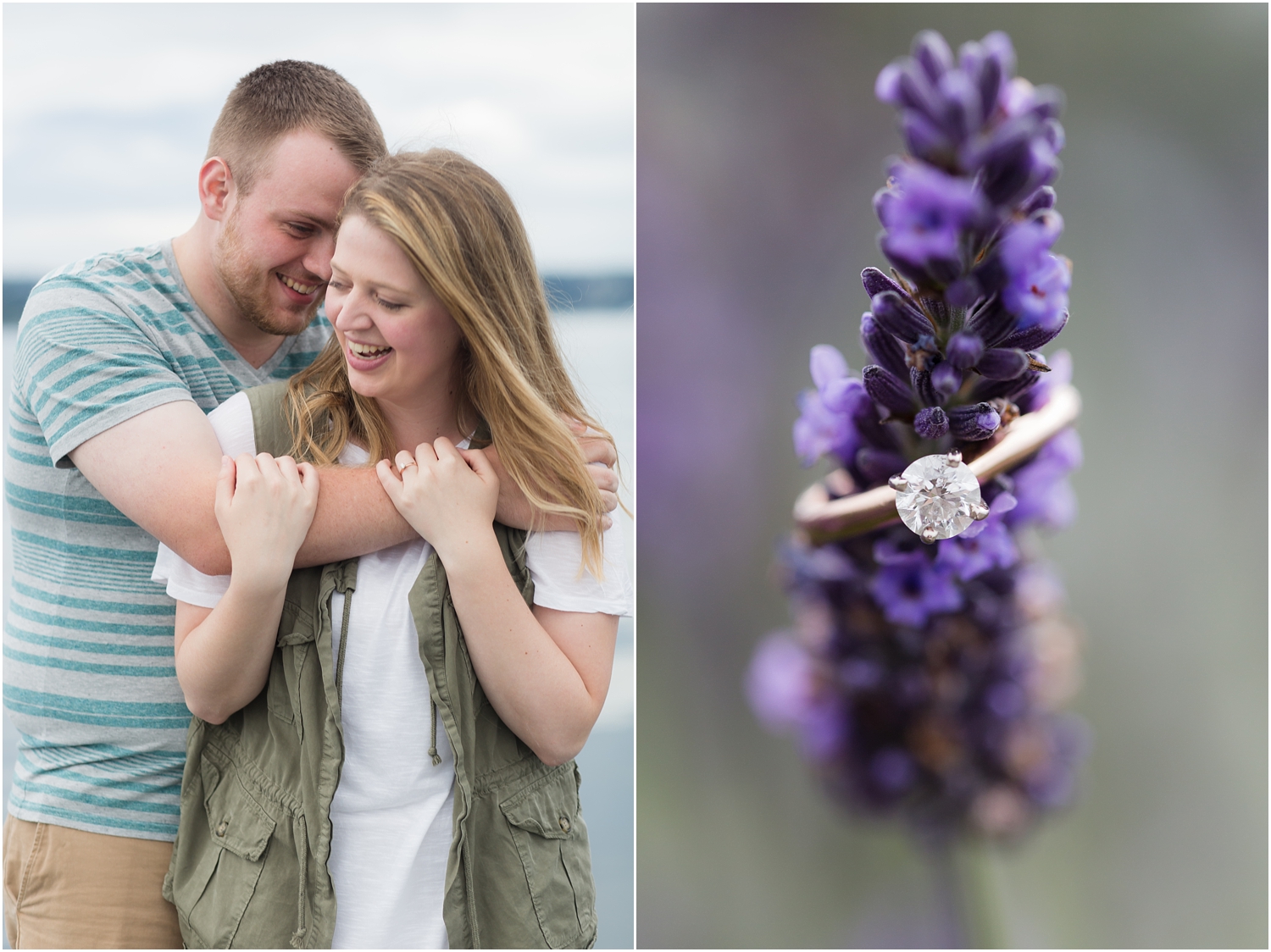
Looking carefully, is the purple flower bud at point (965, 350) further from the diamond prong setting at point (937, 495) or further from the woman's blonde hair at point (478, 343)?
the woman's blonde hair at point (478, 343)

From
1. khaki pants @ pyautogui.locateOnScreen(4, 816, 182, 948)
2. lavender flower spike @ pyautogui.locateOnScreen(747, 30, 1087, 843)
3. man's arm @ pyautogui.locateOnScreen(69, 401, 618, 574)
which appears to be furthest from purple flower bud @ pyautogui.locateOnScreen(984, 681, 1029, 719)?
khaki pants @ pyautogui.locateOnScreen(4, 816, 182, 948)

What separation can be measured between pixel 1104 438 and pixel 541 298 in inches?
28.1

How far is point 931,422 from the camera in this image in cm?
33

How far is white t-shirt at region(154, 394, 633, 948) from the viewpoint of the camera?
22.5 inches

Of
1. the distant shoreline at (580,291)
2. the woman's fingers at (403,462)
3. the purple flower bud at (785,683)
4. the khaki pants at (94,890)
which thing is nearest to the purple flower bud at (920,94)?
the purple flower bud at (785,683)

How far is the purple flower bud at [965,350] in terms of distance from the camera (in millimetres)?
310

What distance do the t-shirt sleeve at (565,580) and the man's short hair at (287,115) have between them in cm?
30

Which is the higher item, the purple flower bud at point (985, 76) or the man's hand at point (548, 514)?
the purple flower bud at point (985, 76)

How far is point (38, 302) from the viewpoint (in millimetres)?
597

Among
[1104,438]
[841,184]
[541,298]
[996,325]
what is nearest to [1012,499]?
[996,325]

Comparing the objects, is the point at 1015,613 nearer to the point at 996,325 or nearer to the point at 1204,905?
the point at 996,325

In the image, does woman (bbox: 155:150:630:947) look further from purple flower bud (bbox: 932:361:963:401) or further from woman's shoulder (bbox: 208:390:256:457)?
purple flower bud (bbox: 932:361:963:401)

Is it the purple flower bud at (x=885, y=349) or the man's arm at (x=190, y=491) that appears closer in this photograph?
the purple flower bud at (x=885, y=349)

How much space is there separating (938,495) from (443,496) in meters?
0.33
